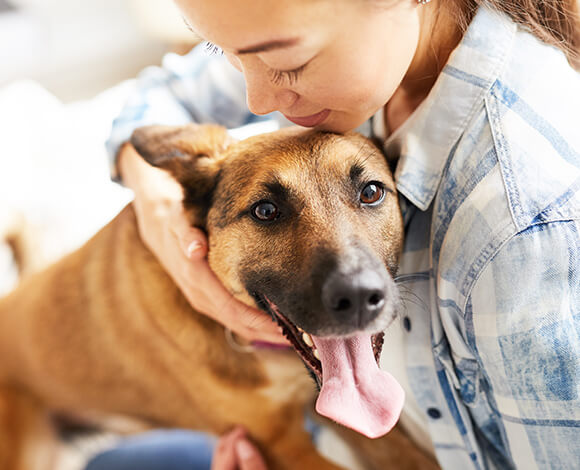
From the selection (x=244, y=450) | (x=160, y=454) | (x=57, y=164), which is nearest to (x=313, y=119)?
(x=244, y=450)

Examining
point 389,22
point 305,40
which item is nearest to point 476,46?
point 389,22

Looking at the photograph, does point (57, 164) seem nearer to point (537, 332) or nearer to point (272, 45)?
point (272, 45)

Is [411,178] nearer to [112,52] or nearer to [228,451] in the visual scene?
[228,451]

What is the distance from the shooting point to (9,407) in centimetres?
179

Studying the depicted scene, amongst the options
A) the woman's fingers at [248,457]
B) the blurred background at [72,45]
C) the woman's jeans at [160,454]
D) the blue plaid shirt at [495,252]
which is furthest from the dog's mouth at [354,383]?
the blurred background at [72,45]

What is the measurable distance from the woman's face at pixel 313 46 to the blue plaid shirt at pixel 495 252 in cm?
17

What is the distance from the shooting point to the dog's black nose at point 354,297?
854 mm

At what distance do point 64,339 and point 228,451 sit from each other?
2.10 ft

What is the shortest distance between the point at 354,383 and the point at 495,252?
13.3 inches

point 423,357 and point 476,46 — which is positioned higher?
point 476,46

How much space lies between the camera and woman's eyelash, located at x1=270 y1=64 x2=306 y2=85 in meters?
0.85

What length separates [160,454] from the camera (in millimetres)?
1819

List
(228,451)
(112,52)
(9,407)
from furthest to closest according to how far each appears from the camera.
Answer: (112,52)
(9,407)
(228,451)

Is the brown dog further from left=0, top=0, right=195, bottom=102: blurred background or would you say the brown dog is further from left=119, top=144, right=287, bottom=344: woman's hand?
left=0, top=0, right=195, bottom=102: blurred background
